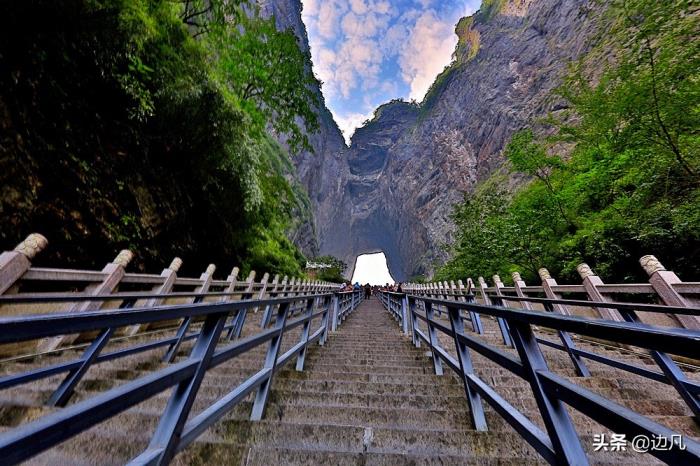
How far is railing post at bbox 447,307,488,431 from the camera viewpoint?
1.98 m

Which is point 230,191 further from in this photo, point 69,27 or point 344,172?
point 344,172

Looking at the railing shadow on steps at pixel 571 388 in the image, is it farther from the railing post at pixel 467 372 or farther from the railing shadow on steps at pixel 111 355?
the railing shadow on steps at pixel 111 355

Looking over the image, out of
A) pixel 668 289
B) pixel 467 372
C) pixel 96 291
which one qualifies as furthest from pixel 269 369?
pixel 668 289

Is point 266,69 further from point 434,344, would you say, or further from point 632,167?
point 632,167

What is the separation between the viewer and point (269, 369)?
2096 mm

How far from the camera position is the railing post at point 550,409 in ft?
3.42

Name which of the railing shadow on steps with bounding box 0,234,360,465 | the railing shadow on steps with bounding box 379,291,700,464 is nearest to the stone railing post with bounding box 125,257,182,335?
A: the railing shadow on steps with bounding box 0,234,360,465

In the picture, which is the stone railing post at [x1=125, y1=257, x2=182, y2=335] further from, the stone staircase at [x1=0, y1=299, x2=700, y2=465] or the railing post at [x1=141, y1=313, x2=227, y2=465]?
the railing post at [x1=141, y1=313, x2=227, y2=465]

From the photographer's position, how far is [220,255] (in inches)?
338

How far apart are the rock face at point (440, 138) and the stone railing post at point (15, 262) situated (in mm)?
14598

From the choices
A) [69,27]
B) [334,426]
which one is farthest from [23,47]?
[334,426]

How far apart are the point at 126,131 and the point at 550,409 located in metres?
7.65

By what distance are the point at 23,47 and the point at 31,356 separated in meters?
4.65

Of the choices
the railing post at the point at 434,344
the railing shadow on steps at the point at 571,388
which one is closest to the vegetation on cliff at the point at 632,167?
the railing shadow on steps at the point at 571,388
